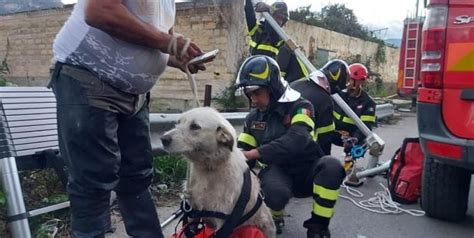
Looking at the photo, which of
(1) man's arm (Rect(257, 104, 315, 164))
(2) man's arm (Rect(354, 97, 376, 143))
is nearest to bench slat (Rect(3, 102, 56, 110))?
(1) man's arm (Rect(257, 104, 315, 164))

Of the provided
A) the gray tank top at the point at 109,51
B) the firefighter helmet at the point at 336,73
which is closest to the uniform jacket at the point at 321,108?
the firefighter helmet at the point at 336,73

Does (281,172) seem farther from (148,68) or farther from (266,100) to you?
(148,68)

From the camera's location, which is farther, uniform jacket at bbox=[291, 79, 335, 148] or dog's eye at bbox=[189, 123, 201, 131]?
uniform jacket at bbox=[291, 79, 335, 148]

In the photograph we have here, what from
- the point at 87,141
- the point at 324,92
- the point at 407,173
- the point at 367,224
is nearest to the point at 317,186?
the point at 367,224

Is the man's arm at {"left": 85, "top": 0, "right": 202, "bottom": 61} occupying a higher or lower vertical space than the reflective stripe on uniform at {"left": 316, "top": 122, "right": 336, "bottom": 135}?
higher

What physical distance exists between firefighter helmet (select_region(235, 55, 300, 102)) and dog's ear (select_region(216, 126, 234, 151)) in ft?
2.64

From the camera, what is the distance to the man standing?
215 centimetres

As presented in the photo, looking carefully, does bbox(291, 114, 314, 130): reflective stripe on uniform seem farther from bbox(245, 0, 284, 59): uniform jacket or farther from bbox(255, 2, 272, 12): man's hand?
bbox(255, 2, 272, 12): man's hand

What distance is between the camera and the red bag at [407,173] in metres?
4.53

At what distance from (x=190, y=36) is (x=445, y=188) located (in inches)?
272

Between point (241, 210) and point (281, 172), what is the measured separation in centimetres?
93

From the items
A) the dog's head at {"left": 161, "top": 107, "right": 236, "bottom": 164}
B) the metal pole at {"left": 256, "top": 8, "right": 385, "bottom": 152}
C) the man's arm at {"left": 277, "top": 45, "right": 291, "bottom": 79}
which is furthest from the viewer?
the man's arm at {"left": 277, "top": 45, "right": 291, "bottom": 79}

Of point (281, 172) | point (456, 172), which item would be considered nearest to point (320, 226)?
point (281, 172)

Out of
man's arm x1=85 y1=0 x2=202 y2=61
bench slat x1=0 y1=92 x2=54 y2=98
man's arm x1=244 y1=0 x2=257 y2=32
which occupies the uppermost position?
man's arm x1=244 y1=0 x2=257 y2=32
